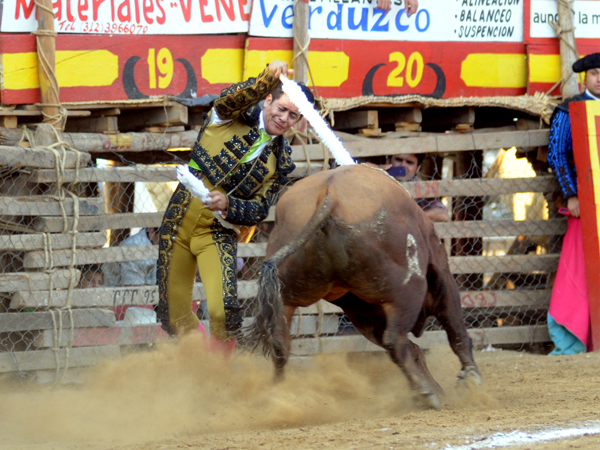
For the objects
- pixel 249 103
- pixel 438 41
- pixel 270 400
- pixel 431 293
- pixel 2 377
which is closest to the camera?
pixel 270 400

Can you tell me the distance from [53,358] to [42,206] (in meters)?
1.08

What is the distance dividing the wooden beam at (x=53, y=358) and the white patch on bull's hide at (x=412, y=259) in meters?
2.54

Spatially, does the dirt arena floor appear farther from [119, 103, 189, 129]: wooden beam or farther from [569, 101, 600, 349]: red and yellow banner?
[119, 103, 189, 129]: wooden beam

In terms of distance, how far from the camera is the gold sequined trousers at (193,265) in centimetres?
402

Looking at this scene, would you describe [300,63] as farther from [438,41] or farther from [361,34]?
[438,41]

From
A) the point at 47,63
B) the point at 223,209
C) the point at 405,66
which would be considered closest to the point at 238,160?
the point at 223,209

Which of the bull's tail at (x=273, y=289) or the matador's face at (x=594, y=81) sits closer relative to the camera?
the bull's tail at (x=273, y=289)

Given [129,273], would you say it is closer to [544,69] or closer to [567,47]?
[544,69]

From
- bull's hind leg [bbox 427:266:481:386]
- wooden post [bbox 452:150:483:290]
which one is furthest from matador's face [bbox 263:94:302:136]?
wooden post [bbox 452:150:483:290]

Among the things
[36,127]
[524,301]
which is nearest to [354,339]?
[524,301]

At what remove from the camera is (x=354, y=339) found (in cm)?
585

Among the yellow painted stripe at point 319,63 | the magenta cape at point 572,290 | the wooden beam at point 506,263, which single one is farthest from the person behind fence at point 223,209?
the magenta cape at point 572,290

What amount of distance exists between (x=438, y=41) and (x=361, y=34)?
0.70 meters

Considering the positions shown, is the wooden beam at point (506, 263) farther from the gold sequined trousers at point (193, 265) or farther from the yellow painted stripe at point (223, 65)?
the gold sequined trousers at point (193, 265)
